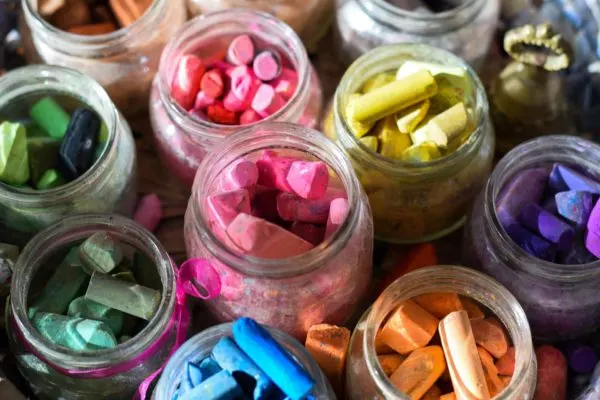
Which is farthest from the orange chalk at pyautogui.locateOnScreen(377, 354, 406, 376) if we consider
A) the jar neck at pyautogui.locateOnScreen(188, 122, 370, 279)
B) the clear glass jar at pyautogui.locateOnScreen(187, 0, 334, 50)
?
the clear glass jar at pyautogui.locateOnScreen(187, 0, 334, 50)

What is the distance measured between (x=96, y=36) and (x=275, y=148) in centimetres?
28

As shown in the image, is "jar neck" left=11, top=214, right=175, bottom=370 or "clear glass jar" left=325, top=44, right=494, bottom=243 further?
"clear glass jar" left=325, top=44, right=494, bottom=243

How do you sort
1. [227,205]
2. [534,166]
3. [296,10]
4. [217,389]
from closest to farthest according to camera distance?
[217,389] < [227,205] < [534,166] < [296,10]

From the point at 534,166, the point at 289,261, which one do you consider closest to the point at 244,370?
the point at 289,261

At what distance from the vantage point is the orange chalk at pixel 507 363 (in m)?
0.87

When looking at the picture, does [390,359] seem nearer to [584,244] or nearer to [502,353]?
[502,353]

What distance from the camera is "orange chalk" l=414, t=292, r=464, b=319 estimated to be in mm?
905

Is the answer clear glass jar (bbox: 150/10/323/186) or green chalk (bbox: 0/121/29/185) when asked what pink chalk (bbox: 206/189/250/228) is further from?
green chalk (bbox: 0/121/29/185)

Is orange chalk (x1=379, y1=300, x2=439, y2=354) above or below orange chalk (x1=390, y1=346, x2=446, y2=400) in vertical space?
above

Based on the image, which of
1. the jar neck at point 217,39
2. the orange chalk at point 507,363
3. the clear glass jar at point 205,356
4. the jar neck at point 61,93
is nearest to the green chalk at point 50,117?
the jar neck at point 61,93

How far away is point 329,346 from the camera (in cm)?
91

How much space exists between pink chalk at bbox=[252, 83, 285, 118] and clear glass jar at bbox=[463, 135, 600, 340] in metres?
0.26

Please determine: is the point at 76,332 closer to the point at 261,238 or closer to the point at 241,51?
the point at 261,238

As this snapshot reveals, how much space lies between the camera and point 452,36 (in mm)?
1096
